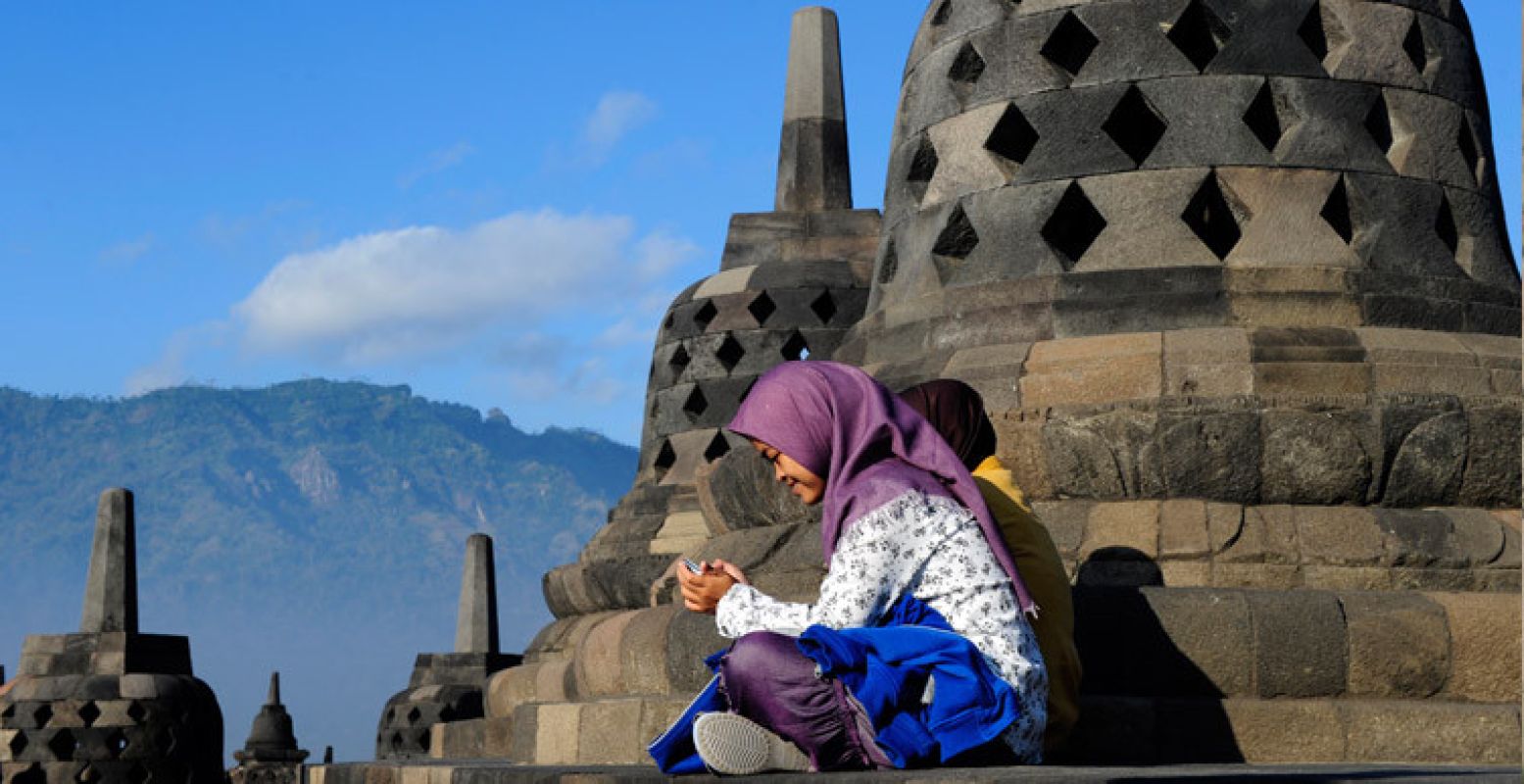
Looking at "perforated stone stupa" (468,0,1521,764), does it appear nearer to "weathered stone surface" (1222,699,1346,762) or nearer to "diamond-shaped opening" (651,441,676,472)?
"weathered stone surface" (1222,699,1346,762)

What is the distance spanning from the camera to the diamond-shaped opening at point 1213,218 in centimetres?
869

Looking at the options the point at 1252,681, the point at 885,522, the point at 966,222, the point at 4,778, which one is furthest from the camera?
the point at 4,778

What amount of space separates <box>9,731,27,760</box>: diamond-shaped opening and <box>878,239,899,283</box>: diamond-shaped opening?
44.3 ft

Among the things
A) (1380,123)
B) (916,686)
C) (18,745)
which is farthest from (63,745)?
(916,686)

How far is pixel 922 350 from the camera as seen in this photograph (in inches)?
354

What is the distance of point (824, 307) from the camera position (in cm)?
1734

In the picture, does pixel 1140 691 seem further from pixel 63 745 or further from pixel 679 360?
pixel 63 745

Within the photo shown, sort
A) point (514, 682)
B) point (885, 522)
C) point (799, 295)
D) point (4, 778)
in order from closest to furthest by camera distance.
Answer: point (885, 522)
point (514, 682)
point (799, 295)
point (4, 778)

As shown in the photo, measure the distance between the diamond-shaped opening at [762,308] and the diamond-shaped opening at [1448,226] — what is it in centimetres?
886

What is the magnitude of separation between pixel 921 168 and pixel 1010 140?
0.60m

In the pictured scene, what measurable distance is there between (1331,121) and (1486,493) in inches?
74.5

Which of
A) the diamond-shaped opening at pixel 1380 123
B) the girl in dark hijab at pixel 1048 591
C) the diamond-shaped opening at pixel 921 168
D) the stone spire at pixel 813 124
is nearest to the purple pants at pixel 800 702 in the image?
the girl in dark hijab at pixel 1048 591

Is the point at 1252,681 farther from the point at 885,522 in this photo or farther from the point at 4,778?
the point at 4,778

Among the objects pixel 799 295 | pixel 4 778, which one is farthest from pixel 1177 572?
pixel 4 778
